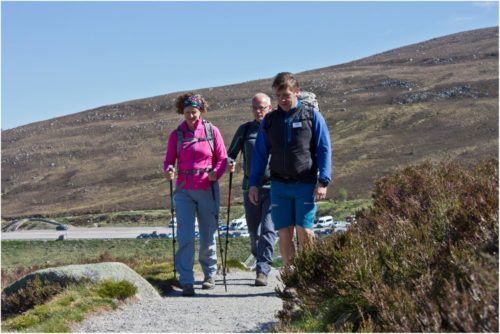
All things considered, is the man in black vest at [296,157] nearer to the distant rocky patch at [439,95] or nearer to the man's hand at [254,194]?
the man's hand at [254,194]

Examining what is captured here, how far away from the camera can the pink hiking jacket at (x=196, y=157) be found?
9438mm

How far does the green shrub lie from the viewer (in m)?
8.73

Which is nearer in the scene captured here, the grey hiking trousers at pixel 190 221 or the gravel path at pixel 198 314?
the gravel path at pixel 198 314

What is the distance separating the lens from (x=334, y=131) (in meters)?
106

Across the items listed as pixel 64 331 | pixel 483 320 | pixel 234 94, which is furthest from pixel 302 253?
pixel 234 94

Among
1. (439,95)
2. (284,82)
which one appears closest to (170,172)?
(284,82)

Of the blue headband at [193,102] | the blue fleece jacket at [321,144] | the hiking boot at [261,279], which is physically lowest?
the hiking boot at [261,279]

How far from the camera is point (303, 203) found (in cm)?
802

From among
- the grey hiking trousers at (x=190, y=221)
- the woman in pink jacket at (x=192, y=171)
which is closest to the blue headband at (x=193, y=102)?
the woman in pink jacket at (x=192, y=171)

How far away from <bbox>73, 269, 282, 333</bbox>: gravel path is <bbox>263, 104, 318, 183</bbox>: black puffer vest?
3.39ft

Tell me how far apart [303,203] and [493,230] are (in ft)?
9.14

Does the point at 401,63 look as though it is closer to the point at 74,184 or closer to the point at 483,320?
the point at 74,184

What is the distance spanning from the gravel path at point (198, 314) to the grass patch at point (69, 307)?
5.1 inches

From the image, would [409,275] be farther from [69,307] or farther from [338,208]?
[338,208]
